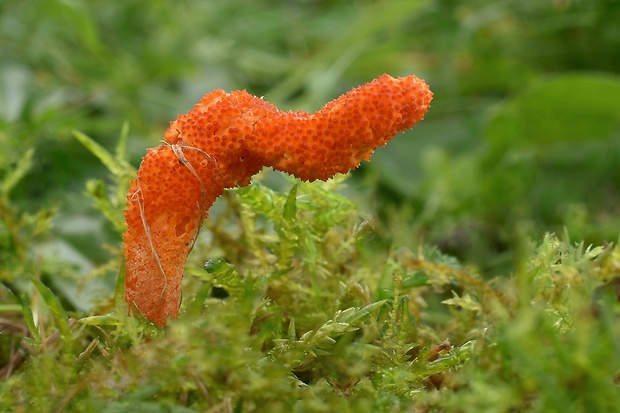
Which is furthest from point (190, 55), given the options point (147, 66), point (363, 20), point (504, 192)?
point (504, 192)

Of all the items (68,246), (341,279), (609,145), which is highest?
(609,145)

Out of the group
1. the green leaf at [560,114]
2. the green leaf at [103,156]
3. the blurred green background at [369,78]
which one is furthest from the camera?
the green leaf at [560,114]

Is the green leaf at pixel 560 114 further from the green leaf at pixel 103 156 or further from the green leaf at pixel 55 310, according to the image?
the green leaf at pixel 55 310

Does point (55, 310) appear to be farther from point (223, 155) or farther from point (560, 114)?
point (560, 114)

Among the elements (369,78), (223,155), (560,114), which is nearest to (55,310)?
(223,155)

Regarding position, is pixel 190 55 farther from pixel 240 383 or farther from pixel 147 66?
pixel 240 383

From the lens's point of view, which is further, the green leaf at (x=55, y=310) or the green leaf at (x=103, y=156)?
the green leaf at (x=103, y=156)

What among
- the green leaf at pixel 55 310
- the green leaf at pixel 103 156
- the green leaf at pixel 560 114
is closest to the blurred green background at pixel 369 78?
the green leaf at pixel 560 114
